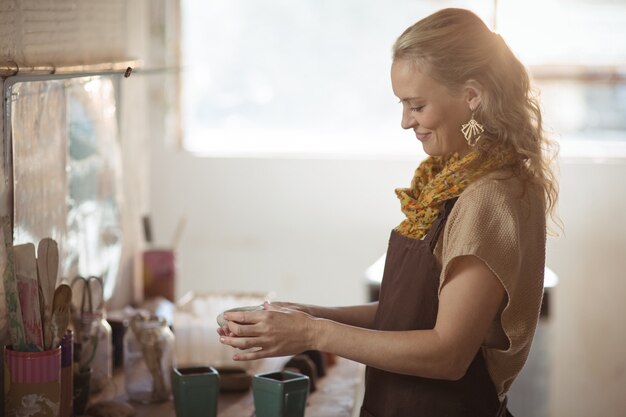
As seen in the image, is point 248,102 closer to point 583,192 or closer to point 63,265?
point 583,192

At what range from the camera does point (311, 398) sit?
2.08 meters

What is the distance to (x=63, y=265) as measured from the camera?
221 cm

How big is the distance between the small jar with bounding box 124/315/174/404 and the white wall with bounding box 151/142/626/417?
6.06 feet

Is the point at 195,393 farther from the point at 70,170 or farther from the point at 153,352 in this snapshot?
the point at 70,170

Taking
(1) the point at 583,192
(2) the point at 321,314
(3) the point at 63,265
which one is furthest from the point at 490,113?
(1) the point at 583,192

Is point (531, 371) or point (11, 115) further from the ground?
point (11, 115)

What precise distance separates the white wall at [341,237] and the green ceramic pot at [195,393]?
213 centimetres

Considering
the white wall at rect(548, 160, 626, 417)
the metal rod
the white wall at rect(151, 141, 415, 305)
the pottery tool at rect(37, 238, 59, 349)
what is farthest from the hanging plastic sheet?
the white wall at rect(548, 160, 626, 417)

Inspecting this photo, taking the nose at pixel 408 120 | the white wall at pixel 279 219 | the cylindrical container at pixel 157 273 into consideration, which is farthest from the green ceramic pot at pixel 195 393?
the white wall at pixel 279 219

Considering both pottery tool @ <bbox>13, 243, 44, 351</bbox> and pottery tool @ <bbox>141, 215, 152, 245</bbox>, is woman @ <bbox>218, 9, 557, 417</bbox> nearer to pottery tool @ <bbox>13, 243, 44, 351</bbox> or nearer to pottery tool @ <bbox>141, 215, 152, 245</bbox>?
pottery tool @ <bbox>13, 243, 44, 351</bbox>

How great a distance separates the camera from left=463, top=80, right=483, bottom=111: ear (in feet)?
4.97

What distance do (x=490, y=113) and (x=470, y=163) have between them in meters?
0.10

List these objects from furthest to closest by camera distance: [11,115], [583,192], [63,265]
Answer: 1. [583,192]
2. [63,265]
3. [11,115]

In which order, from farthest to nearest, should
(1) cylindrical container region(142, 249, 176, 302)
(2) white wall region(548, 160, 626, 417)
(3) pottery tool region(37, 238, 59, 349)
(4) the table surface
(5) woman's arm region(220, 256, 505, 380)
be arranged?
1. (2) white wall region(548, 160, 626, 417)
2. (1) cylindrical container region(142, 249, 176, 302)
3. (4) the table surface
4. (3) pottery tool region(37, 238, 59, 349)
5. (5) woman's arm region(220, 256, 505, 380)
